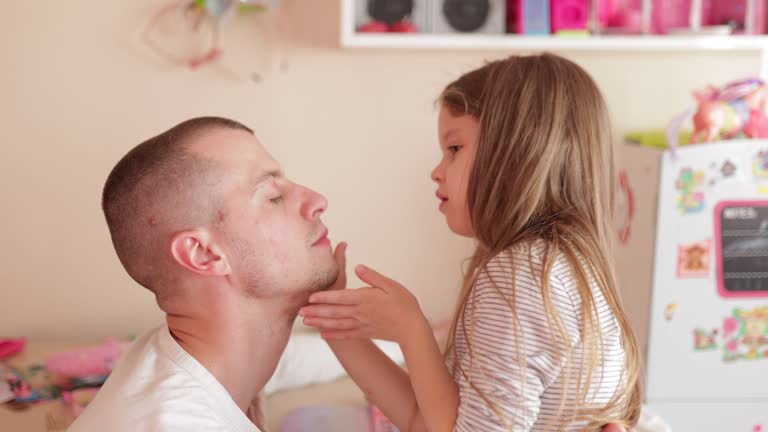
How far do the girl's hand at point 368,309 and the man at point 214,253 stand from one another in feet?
0.15

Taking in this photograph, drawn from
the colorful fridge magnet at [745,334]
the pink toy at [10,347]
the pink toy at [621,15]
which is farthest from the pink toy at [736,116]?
the pink toy at [10,347]

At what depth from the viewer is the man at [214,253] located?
4.03 feet

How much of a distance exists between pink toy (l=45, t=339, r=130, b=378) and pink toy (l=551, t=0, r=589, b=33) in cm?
146

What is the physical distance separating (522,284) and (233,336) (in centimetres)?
48

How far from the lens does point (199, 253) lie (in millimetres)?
1241

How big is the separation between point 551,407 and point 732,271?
1.02 meters

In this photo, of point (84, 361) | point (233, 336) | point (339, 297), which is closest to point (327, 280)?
point (339, 297)

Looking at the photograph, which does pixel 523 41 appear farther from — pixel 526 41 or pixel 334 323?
pixel 334 323

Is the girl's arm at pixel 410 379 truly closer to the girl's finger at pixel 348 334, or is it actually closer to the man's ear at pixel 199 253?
the girl's finger at pixel 348 334

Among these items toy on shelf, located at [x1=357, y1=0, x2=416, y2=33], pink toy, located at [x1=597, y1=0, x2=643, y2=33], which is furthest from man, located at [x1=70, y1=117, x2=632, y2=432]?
pink toy, located at [x1=597, y1=0, x2=643, y2=33]

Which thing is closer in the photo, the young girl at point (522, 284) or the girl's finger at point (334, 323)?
the young girl at point (522, 284)

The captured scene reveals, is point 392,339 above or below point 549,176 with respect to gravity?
below

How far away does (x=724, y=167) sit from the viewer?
1.94 metres

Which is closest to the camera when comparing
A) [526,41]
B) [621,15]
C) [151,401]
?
[151,401]
